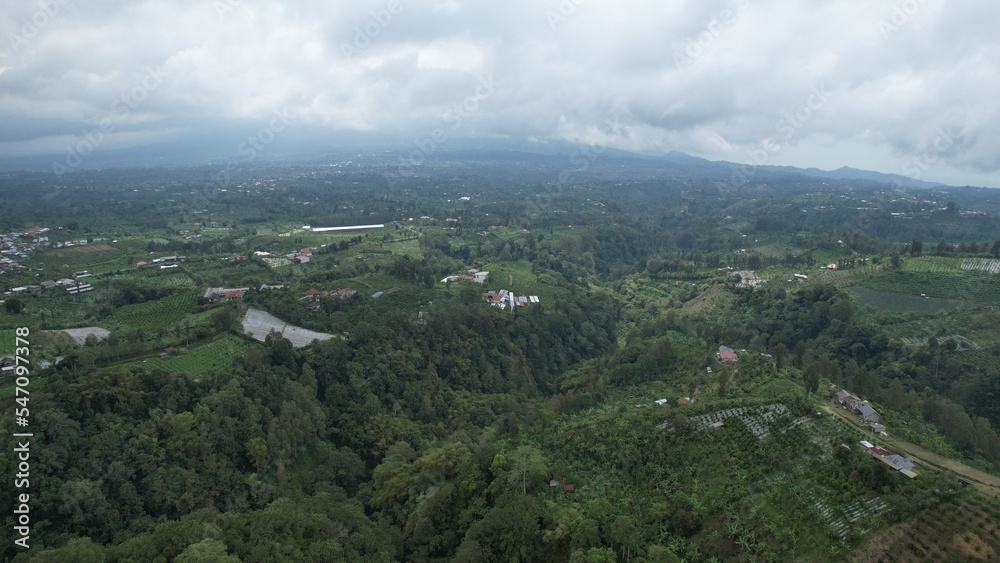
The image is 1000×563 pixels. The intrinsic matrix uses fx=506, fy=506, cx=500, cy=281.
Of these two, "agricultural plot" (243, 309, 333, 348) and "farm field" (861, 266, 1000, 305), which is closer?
"agricultural plot" (243, 309, 333, 348)

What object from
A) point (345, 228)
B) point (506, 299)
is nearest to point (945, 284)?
point (506, 299)

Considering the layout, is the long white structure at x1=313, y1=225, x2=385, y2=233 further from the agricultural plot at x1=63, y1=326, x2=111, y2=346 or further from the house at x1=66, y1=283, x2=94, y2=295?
the agricultural plot at x1=63, y1=326, x2=111, y2=346

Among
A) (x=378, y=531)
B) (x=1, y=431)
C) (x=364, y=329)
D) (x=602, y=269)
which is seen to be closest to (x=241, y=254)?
(x=364, y=329)

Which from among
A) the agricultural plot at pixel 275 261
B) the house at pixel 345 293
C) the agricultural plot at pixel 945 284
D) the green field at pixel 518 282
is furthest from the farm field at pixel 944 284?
the agricultural plot at pixel 275 261

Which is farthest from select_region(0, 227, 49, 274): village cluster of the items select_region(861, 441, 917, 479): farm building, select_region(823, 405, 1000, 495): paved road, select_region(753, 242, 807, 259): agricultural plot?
select_region(753, 242, 807, 259): agricultural plot

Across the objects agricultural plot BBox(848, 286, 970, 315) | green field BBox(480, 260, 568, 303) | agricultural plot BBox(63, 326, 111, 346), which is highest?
agricultural plot BBox(63, 326, 111, 346)
